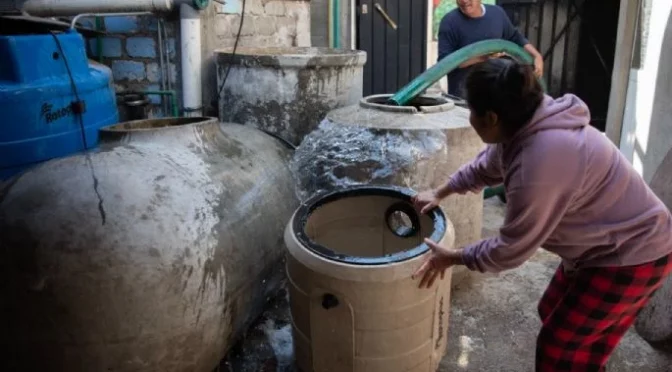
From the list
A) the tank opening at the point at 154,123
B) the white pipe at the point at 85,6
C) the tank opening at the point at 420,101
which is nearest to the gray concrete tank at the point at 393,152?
the tank opening at the point at 420,101

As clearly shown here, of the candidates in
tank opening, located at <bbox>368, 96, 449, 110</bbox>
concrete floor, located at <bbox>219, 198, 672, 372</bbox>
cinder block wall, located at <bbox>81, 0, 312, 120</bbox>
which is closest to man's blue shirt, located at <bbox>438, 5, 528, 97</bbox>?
tank opening, located at <bbox>368, 96, 449, 110</bbox>

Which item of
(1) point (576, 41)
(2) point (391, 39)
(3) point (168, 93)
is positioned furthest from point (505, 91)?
(1) point (576, 41)

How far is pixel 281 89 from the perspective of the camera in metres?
3.31

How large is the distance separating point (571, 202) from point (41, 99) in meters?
2.15

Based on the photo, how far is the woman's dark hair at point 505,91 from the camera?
1.51 metres

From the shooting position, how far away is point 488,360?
96.2 inches

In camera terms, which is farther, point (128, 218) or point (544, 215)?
point (128, 218)

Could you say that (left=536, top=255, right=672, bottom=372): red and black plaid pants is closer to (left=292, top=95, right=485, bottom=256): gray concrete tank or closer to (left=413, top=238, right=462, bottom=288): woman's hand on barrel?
(left=413, top=238, right=462, bottom=288): woman's hand on barrel

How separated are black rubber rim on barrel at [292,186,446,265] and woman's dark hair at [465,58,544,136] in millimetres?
532

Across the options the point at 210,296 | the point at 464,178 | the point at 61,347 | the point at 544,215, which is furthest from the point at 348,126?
the point at 61,347

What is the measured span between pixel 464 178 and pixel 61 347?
5.00 ft

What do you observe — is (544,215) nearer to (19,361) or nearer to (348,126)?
(348,126)

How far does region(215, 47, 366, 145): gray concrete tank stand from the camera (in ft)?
10.8

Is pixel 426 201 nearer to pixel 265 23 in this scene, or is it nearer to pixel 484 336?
pixel 484 336
